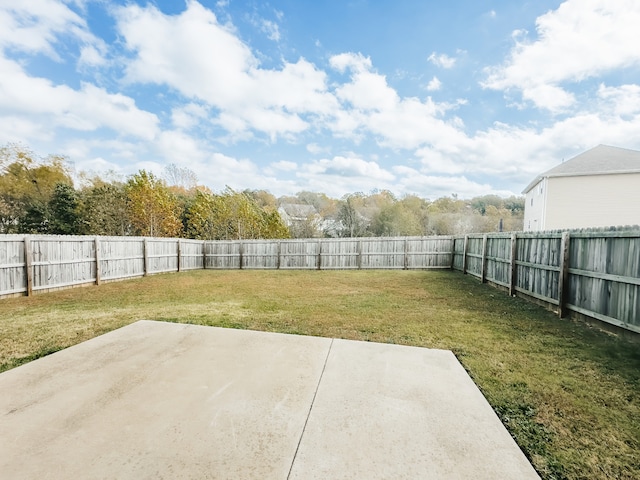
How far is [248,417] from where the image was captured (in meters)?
1.77

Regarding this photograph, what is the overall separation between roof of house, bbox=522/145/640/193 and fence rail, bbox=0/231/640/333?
8.06 meters

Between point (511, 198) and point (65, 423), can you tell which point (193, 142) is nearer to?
point (65, 423)

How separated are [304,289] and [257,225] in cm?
1376

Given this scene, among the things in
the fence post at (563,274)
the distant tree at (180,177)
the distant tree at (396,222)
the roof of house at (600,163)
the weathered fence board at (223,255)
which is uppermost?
the distant tree at (180,177)

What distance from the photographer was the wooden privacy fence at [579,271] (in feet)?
11.4

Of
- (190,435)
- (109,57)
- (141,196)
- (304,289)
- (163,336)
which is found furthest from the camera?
(141,196)

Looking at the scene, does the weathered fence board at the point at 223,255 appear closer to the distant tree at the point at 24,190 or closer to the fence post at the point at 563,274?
the fence post at the point at 563,274

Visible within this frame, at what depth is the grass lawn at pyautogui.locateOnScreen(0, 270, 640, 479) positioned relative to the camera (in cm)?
172

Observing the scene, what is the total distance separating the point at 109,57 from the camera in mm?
→ 9812

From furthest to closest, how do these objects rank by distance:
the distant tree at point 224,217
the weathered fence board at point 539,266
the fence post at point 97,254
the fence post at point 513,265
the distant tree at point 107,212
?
the distant tree at point 224,217
the distant tree at point 107,212
the fence post at point 97,254
the fence post at point 513,265
the weathered fence board at point 539,266

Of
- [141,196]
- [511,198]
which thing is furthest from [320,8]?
[511,198]

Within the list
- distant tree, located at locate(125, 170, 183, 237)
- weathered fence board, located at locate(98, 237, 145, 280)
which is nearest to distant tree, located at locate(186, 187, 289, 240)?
distant tree, located at locate(125, 170, 183, 237)

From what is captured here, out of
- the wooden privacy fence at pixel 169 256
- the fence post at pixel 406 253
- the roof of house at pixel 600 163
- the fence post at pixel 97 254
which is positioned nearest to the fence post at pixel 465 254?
the wooden privacy fence at pixel 169 256

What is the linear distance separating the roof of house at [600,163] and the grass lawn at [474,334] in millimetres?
11953
